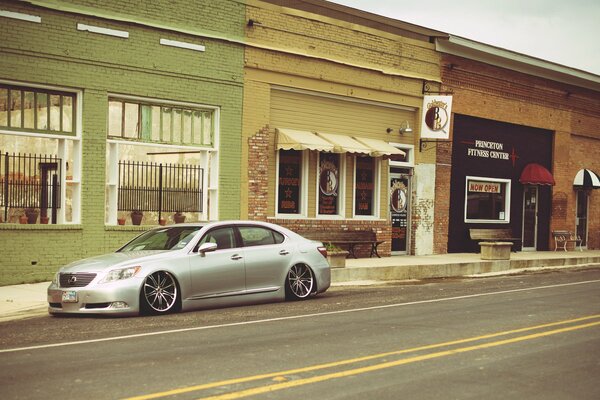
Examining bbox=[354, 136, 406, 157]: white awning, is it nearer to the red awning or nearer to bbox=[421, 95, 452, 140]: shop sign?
bbox=[421, 95, 452, 140]: shop sign

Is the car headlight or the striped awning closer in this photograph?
the car headlight

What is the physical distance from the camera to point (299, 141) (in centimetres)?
2192

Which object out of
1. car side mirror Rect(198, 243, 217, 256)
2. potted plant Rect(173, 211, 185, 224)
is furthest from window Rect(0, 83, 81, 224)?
car side mirror Rect(198, 243, 217, 256)

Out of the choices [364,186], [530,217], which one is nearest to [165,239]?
[364,186]

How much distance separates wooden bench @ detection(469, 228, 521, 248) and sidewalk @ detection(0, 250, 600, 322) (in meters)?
0.67

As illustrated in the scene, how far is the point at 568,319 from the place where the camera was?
1234 centimetres

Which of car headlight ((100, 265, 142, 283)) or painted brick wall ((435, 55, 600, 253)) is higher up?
painted brick wall ((435, 55, 600, 253))

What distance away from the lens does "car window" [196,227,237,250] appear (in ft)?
45.9

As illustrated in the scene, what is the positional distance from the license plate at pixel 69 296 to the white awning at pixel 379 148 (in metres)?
12.5

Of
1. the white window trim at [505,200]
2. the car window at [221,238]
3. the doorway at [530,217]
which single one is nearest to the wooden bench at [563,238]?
the doorway at [530,217]

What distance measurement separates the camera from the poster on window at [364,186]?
2470cm

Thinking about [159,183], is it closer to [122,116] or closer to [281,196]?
[122,116]

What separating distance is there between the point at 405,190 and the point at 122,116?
33.4 feet

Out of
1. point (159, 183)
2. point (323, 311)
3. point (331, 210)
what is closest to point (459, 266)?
point (331, 210)
